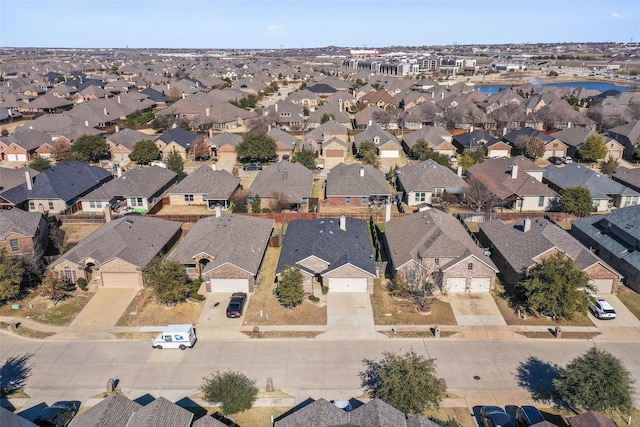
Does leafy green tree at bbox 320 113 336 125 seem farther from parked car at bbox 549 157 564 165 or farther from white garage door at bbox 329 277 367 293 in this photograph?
white garage door at bbox 329 277 367 293

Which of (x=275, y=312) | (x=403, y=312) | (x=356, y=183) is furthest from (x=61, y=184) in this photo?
(x=403, y=312)

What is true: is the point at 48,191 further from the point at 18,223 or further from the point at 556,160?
the point at 556,160

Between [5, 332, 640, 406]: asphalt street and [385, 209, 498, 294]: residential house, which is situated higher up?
[385, 209, 498, 294]: residential house

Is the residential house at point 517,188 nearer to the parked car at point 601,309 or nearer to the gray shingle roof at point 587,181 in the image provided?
the gray shingle roof at point 587,181

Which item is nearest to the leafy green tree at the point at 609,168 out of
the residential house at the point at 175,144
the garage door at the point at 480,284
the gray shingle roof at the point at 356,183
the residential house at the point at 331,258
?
the gray shingle roof at the point at 356,183

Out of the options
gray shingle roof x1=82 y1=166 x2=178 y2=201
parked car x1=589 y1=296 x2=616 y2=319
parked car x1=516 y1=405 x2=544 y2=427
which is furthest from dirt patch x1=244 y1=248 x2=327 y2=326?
gray shingle roof x1=82 y1=166 x2=178 y2=201

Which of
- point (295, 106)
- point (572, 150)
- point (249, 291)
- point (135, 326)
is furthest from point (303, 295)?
point (295, 106)
